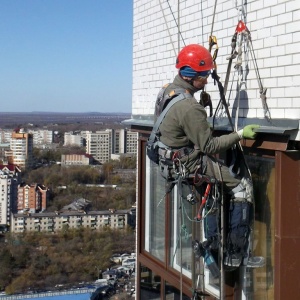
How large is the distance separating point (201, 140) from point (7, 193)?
6613 centimetres

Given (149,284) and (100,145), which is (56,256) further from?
(149,284)

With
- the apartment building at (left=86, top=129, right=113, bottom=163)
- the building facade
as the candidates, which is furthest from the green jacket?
the apartment building at (left=86, top=129, right=113, bottom=163)

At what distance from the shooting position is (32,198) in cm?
6544

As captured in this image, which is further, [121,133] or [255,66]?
[121,133]

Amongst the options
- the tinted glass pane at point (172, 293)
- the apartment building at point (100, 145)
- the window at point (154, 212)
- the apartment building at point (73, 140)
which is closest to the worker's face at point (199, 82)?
the window at point (154, 212)

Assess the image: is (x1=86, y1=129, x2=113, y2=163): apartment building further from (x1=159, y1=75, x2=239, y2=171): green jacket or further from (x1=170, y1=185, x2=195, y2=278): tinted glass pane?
(x1=159, y1=75, x2=239, y2=171): green jacket

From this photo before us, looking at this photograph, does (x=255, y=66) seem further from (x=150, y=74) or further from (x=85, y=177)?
(x=85, y=177)

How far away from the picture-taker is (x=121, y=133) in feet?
337

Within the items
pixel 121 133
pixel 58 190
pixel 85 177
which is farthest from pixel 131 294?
pixel 121 133

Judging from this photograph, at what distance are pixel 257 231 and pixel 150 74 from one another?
2.55 metres

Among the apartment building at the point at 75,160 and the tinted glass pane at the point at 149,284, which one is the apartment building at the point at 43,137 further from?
the tinted glass pane at the point at 149,284

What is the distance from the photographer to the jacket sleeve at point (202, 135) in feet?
13.1

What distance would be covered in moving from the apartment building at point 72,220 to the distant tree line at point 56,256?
982mm

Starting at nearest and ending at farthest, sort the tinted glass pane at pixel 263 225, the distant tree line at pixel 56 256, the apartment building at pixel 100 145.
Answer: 1. the tinted glass pane at pixel 263 225
2. the distant tree line at pixel 56 256
3. the apartment building at pixel 100 145
